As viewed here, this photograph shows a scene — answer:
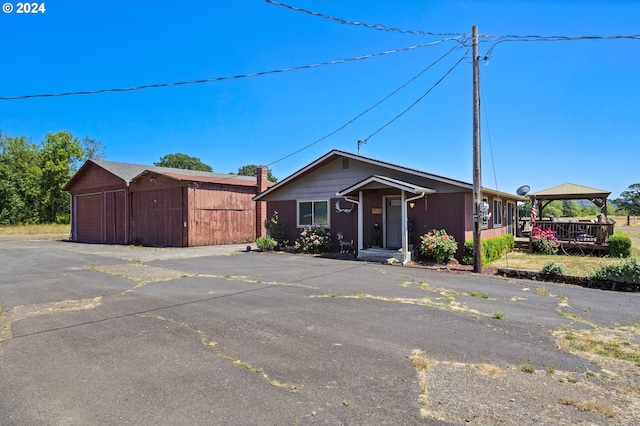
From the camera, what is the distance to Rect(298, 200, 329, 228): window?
1666cm

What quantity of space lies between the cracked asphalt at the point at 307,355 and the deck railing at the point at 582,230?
8.55m

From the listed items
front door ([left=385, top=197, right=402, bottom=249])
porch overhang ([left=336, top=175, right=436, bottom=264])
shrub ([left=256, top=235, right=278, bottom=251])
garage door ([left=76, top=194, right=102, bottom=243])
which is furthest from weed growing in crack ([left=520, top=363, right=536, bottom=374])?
garage door ([left=76, top=194, right=102, bottom=243])

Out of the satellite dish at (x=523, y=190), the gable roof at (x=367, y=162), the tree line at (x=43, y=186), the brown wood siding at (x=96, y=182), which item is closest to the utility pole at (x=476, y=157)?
the gable roof at (x=367, y=162)

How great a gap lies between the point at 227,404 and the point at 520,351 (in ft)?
11.2

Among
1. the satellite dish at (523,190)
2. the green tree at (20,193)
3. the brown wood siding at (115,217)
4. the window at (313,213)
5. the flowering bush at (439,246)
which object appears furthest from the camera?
the green tree at (20,193)

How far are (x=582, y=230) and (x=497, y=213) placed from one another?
11.5ft

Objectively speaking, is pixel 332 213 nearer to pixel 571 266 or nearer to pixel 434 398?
pixel 571 266

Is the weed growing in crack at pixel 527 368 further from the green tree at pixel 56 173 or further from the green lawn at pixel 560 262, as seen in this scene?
the green tree at pixel 56 173

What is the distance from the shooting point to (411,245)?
1399 centimetres

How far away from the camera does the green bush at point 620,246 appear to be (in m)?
14.4

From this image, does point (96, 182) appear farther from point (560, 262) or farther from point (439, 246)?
point (560, 262)

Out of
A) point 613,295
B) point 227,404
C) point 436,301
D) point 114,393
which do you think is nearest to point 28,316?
point 114,393

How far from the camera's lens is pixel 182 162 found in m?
72.8

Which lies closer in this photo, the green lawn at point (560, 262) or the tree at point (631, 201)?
the green lawn at point (560, 262)
